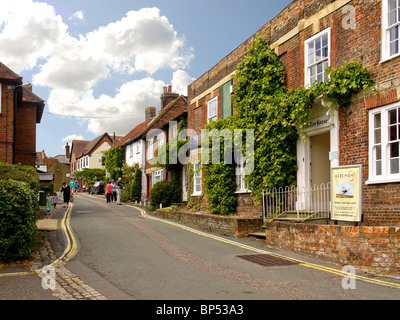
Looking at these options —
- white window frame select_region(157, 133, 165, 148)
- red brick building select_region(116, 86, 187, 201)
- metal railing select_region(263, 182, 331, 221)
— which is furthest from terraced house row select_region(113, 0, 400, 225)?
white window frame select_region(157, 133, 165, 148)

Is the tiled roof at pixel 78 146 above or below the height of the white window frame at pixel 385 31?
above

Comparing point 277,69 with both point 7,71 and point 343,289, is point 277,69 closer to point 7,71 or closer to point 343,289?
point 343,289

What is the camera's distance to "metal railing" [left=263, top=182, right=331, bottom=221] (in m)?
11.8

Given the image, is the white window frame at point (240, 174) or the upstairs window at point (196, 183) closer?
the white window frame at point (240, 174)

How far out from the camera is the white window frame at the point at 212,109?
66.6 ft

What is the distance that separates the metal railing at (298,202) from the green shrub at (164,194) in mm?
10924

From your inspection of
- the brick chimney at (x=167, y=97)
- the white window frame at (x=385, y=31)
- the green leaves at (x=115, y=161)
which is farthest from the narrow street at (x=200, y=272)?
the green leaves at (x=115, y=161)

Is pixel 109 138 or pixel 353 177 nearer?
pixel 353 177

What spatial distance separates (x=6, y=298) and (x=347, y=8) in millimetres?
11225

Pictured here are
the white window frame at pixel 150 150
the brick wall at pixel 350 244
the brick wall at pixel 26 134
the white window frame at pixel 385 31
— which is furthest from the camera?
the white window frame at pixel 150 150

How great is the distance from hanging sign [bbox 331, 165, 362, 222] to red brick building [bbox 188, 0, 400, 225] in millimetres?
1058

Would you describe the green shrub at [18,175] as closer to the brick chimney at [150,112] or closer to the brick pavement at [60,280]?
the brick pavement at [60,280]
